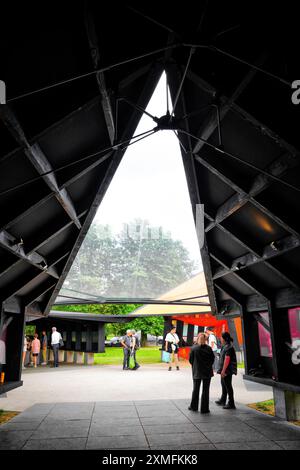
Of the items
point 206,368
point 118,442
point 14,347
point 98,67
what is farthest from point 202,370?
point 98,67

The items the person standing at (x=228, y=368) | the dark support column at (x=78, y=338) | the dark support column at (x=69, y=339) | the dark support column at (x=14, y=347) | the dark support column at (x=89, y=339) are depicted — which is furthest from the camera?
the dark support column at (x=69, y=339)

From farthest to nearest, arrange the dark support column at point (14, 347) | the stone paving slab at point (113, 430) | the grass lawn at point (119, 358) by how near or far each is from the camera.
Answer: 1. the grass lawn at point (119, 358)
2. the dark support column at point (14, 347)
3. the stone paving slab at point (113, 430)

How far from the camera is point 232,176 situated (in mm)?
5719

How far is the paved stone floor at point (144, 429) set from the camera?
17.3 ft

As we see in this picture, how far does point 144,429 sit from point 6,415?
3.46 m

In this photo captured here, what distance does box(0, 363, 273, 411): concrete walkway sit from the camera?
366 inches

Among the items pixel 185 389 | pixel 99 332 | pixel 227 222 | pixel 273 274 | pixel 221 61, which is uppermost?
pixel 221 61

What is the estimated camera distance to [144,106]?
5.22 meters

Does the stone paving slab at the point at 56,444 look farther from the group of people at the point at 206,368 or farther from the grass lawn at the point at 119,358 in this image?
the grass lawn at the point at 119,358

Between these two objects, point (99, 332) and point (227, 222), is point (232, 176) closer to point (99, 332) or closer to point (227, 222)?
point (227, 222)

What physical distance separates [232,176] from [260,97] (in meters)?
1.67

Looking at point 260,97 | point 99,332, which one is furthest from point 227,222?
point 99,332

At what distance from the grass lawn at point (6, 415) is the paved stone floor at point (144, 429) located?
0.22 metres

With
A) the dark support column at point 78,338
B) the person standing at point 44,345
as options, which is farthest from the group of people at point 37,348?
the dark support column at point 78,338
